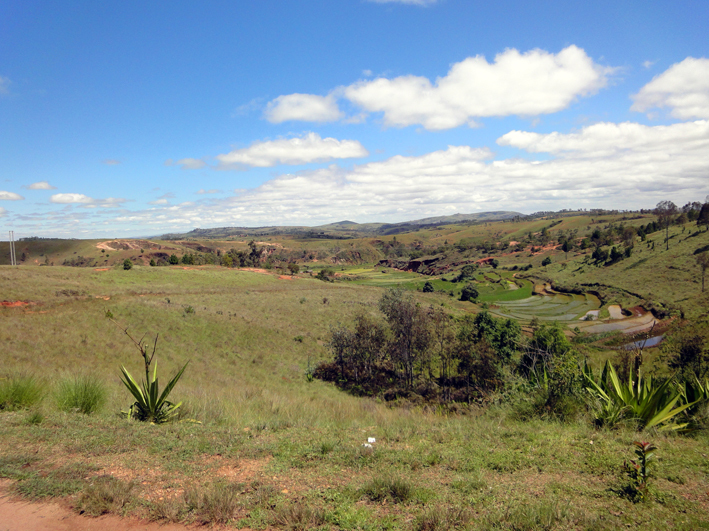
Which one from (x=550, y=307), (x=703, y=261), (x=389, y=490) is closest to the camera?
(x=389, y=490)

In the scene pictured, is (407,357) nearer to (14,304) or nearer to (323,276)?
(14,304)

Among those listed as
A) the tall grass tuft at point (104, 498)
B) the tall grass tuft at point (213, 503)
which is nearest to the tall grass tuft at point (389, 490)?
the tall grass tuft at point (213, 503)

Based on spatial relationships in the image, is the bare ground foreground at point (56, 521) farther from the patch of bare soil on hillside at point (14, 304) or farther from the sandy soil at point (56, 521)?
the patch of bare soil on hillside at point (14, 304)

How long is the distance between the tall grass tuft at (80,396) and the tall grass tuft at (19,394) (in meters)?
0.40

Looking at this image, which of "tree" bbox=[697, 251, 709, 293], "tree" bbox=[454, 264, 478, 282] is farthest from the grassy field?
"tree" bbox=[454, 264, 478, 282]

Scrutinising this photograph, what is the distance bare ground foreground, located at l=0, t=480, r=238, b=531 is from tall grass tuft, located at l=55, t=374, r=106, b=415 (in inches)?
147

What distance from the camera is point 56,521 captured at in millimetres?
4051

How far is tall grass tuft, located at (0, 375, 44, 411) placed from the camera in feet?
24.7

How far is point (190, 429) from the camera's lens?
688 centimetres

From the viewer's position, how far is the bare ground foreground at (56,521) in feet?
13.0

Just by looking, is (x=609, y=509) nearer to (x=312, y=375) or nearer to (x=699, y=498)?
(x=699, y=498)

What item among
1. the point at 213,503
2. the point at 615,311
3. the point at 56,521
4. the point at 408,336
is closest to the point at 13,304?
the point at 408,336

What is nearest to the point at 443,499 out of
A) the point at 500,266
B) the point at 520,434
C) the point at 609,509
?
the point at 609,509

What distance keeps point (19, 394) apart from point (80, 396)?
1.30 metres
